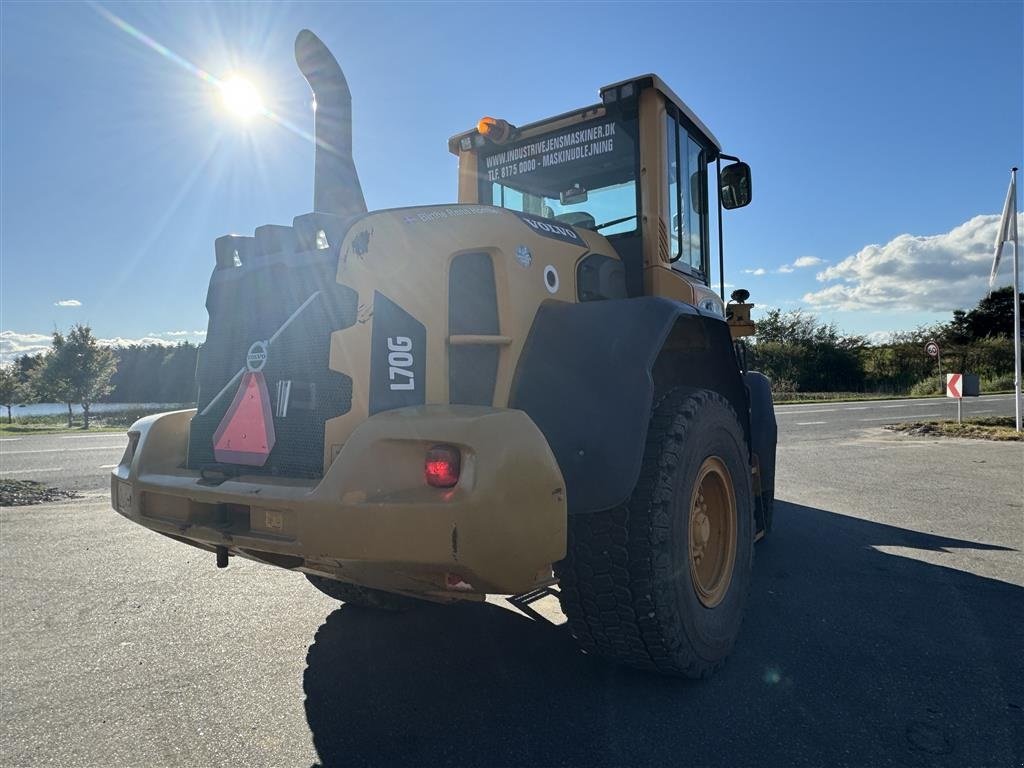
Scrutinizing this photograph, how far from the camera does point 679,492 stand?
2.66m

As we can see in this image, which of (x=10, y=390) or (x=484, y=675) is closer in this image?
(x=484, y=675)

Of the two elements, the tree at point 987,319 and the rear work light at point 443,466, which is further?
the tree at point 987,319


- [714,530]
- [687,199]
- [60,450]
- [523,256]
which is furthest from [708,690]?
[60,450]

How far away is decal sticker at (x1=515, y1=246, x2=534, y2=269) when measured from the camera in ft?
8.58

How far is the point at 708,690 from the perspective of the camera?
2646 millimetres

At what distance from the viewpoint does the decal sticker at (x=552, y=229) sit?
282 cm

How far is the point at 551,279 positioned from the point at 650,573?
1253 millimetres

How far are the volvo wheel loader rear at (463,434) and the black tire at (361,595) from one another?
0.87 metres

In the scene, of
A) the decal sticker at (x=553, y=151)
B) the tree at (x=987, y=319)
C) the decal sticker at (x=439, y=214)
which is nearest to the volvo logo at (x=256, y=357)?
the decal sticker at (x=439, y=214)

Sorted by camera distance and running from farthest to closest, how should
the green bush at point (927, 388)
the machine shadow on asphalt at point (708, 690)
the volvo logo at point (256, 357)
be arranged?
the green bush at point (927, 388)
the volvo logo at point (256, 357)
the machine shadow on asphalt at point (708, 690)

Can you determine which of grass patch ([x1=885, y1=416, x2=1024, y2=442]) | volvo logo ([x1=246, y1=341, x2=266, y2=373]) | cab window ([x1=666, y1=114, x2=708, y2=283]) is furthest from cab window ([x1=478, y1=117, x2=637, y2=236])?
grass patch ([x1=885, y1=416, x2=1024, y2=442])

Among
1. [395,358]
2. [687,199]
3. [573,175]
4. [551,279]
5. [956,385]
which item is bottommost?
[956,385]

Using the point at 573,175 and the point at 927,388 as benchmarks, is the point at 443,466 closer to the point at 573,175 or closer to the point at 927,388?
the point at 573,175

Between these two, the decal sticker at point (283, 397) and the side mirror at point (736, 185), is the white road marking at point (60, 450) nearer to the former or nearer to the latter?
the decal sticker at point (283, 397)
